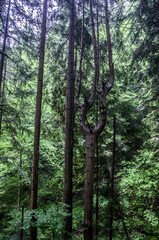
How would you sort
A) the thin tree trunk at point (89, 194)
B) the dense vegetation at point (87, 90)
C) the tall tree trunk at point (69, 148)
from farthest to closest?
the dense vegetation at point (87, 90)
the tall tree trunk at point (69, 148)
the thin tree trunk at point (89, 194)

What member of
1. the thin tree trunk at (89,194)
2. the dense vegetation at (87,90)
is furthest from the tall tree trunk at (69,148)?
the thin tree trunk at (89,194)

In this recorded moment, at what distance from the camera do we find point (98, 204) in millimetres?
5672

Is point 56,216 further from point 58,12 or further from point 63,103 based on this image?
point 58,12

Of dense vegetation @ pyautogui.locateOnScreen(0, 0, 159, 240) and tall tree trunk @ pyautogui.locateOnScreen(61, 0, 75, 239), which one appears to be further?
dense vegetation @ pyautogui.locateOnScreen(0, 0, 159, 240)

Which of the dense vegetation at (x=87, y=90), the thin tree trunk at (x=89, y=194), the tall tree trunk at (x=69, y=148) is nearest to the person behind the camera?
the thin tree trunk at (x=89, y=194)

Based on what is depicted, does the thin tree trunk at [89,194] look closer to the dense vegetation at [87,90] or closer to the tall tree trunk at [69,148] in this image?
the tall tree trunk at [69,148]

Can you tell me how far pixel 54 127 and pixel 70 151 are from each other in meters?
2.34

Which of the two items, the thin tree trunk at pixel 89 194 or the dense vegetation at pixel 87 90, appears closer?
the thin tree trunk at pixel 89 194

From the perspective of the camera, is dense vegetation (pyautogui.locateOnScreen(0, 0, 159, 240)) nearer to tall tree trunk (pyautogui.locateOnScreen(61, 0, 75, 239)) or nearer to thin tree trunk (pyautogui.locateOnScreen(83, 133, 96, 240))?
tall tree trunk (pyautogui.locateOnScreen(61, 0, 75, 239))

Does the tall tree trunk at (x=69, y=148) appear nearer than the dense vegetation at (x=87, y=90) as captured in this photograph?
Yes

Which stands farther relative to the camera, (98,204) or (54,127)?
(54,127)

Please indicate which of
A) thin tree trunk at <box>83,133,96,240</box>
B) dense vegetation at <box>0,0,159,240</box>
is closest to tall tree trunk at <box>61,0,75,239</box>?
dense vegetation at <box>0,0,159,240</box>

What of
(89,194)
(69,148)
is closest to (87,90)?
(69,148)

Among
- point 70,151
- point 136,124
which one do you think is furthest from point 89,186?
point 136,124
